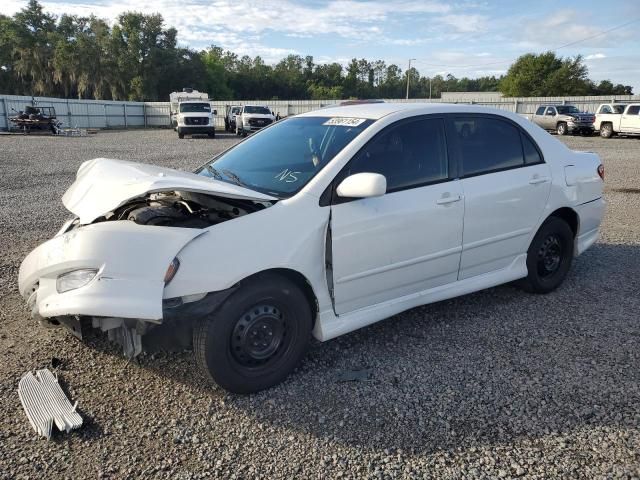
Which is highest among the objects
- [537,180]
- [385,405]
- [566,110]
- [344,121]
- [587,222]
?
[566,110]

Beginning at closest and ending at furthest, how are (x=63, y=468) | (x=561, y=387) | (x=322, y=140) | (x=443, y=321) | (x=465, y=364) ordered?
1. (x=63, y=468)
2. (x=561, y=387)
3. (x=465, y=364)
4. (x=322, y=140)
5. (x=443, y=321)

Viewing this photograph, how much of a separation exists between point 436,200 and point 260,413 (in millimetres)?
1896

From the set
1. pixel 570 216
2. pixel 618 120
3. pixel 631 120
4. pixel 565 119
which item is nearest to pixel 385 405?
pixel 570 216

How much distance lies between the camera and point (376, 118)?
368cm

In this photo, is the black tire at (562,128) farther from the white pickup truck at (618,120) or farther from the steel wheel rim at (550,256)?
the steel wheel rim at (550,256)

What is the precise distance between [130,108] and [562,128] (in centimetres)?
3495

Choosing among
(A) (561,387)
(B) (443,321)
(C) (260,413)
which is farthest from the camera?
(B) (443,321)

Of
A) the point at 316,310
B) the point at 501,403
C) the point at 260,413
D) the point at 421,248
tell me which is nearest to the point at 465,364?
the point at 501,403

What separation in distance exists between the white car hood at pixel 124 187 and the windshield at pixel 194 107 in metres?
27.0

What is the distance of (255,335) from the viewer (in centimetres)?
307

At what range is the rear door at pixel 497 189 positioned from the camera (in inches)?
157

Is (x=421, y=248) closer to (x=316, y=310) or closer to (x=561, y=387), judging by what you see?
(x=316, y=310)

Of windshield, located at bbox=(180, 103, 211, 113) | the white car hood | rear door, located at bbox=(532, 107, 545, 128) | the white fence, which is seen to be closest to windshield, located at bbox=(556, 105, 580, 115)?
rear door, located at bbox=(532, 107, 545, 128)

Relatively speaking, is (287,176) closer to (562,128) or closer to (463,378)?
(463,378)
